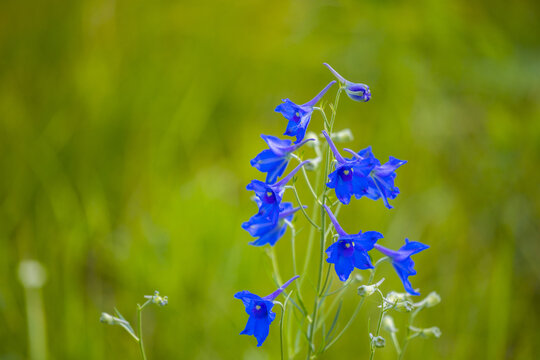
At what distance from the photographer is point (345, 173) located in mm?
953

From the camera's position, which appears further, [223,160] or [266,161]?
[223,160]

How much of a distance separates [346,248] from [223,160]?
7.32 ft

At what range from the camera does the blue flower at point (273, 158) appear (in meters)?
1.03

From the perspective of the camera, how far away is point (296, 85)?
3.86 meters

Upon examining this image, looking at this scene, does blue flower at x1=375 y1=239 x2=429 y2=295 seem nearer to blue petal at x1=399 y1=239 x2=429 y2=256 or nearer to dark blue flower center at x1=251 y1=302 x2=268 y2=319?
blue petal at x1=399 y1=239 x2=429 y2=256

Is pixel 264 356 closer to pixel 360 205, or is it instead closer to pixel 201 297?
pixel 201 297

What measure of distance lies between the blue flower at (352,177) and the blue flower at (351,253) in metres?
0.09

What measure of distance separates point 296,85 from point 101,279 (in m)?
2.19

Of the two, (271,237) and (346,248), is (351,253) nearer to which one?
(346,248)

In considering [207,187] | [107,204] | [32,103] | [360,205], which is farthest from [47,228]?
[360,205]

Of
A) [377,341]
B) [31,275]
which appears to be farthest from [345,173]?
[31,275]

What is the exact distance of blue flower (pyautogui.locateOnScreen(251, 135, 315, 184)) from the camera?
1.03 m

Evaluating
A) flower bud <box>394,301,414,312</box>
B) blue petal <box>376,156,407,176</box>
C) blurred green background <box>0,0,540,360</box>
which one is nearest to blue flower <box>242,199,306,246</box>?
blue petal <box>376,156,407,176</box>

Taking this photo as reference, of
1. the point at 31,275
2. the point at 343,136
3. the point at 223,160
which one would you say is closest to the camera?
the point at 343,136
